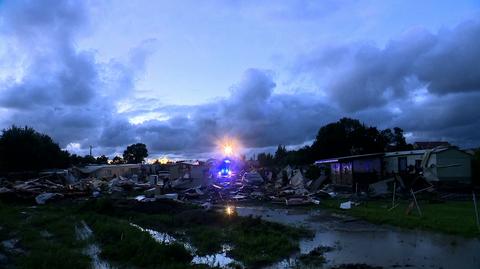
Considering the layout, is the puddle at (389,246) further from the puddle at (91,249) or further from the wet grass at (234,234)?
the puddle at (91,249)

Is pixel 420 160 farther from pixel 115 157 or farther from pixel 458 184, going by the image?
pixel 115 157

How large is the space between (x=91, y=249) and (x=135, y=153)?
129 metres

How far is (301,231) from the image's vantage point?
1672 cm

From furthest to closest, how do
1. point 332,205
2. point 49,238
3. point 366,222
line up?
1. point 332,205
2. point 366,222
3. point 49,238

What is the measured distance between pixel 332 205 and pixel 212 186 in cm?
1792

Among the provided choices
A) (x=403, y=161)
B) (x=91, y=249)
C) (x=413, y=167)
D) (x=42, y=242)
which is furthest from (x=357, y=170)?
(x=42, y=242)

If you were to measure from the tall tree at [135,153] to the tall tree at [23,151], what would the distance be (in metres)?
62.8

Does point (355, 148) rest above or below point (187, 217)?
above

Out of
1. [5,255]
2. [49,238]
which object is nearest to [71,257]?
[5,255]

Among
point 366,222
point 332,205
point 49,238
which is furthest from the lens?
point 332,205

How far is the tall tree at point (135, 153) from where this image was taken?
14012 cm

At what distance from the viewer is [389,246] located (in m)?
13.7

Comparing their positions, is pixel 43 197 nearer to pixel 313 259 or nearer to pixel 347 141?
pixel 313 259

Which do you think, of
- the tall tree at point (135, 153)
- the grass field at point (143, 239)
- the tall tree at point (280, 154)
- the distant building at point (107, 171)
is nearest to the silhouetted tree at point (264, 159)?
the tall tree at point (280, 154)
